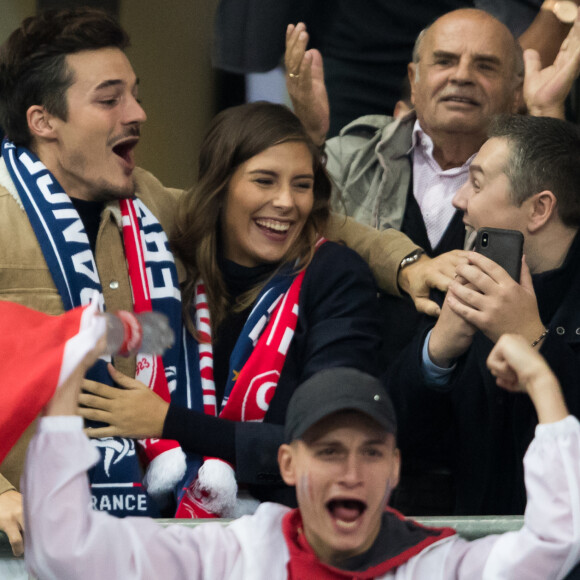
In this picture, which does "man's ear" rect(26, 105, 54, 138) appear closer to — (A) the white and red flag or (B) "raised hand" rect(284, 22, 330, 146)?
(B) "raised hand" rect(284, 22, 330, 146)

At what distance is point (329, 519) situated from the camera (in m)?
2.08

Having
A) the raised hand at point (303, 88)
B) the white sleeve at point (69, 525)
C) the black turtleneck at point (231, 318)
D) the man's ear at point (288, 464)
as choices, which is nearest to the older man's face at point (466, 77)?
the raised hand at point (303, 88)

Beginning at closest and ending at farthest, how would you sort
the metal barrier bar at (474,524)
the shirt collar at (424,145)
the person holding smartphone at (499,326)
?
1. the metal barrier bar at (474,524)
2. the person holding smartphone at (499,326)
3. the shirt collar at (424,145)

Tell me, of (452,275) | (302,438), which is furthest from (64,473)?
(452,275)

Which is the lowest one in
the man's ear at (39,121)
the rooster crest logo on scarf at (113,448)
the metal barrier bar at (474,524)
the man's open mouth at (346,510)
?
the rooster crest logo on scarf at (113,448)

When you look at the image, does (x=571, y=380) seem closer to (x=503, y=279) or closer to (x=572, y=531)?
(x=503, y=279)

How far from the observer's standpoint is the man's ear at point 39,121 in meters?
3.23

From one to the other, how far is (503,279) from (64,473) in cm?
119

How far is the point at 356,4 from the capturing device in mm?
4285

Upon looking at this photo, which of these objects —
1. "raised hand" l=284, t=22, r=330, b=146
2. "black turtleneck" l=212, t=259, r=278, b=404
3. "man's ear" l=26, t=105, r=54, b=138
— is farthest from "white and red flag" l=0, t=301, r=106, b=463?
"raised hand" l=284, t=22, r=330, b=146

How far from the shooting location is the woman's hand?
281 cm

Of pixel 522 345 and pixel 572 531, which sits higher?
pixel 522 345

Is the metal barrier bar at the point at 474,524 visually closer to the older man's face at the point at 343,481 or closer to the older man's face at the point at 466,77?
the older man's face at the point at 343,481

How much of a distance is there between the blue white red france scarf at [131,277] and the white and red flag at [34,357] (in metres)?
0.73
